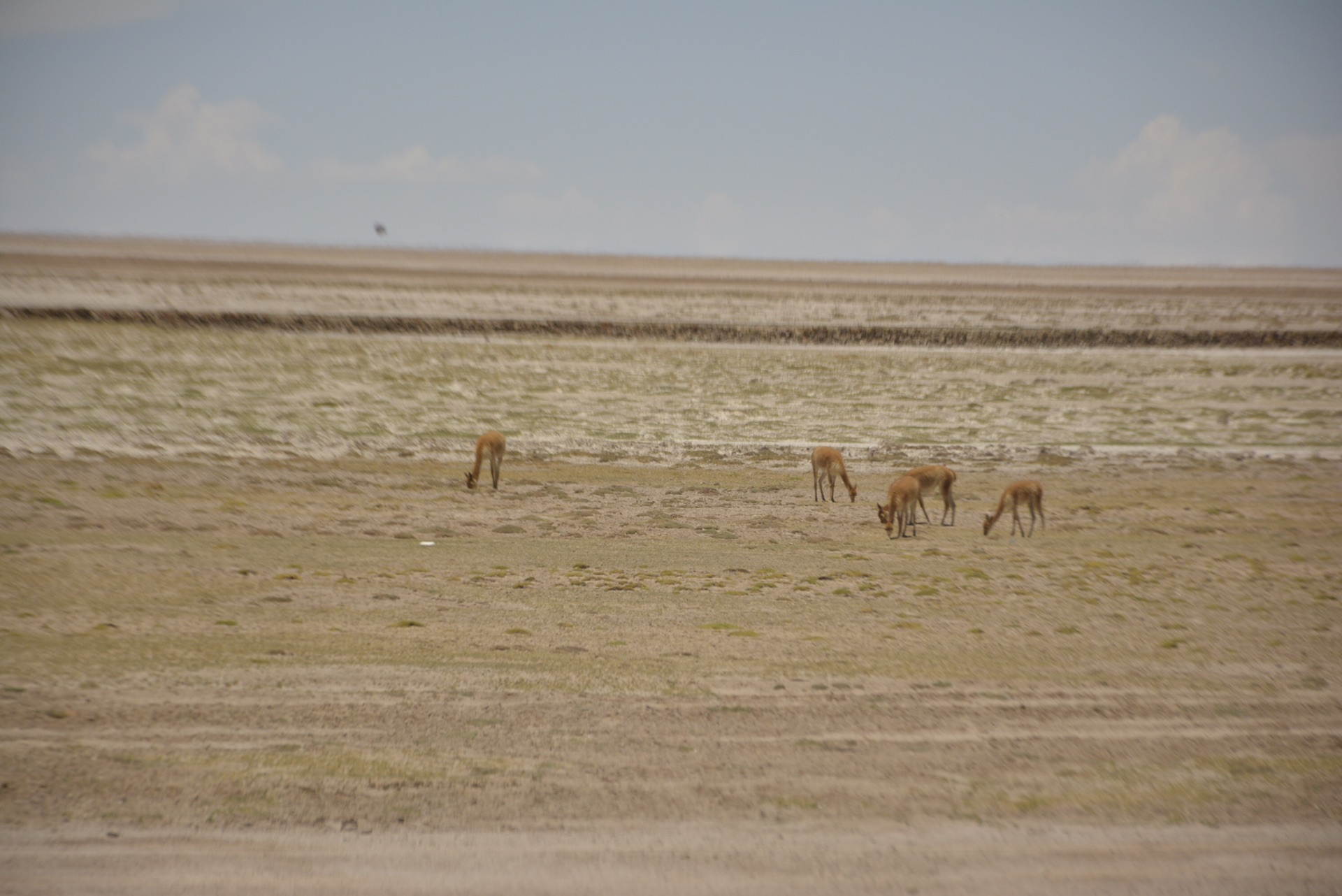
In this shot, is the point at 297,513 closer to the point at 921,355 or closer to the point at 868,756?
the point at 868,756

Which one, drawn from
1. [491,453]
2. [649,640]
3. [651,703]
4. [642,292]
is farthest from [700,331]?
[651,703]

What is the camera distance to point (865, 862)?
6.80 metres

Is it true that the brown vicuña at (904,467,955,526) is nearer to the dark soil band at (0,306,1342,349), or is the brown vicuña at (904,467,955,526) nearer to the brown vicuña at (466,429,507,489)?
the brown vicuña at (466,429,507,489)

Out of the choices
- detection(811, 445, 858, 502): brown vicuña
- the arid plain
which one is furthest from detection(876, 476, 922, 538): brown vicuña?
detection(811, 445, 858, 502): brown vicuña

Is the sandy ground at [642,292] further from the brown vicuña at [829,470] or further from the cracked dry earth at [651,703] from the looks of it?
the cracked dry earth at [651,703]

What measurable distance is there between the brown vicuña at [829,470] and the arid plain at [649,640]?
37 centimetres

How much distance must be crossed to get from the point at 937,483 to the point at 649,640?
23.9ft

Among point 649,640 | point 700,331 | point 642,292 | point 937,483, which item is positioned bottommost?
point 642,292

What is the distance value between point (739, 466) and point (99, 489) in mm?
10605

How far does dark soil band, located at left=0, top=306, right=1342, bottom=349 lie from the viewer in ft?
127

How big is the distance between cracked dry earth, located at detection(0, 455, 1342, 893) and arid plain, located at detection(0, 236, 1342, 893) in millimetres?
42

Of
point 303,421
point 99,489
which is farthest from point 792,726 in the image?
point 303,421

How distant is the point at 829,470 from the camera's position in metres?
18.7

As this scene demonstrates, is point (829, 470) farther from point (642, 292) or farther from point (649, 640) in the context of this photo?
point (642, 292)
